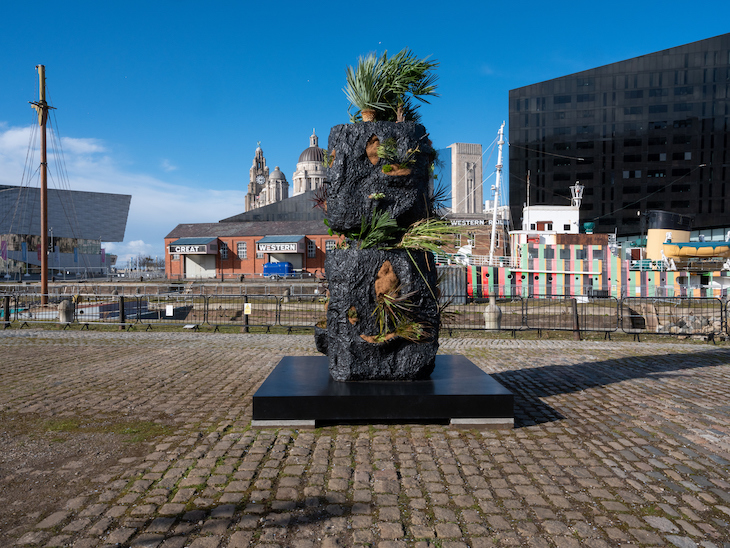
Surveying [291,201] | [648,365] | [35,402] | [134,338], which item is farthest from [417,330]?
[291,201]

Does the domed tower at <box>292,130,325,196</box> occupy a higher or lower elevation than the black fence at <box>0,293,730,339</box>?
higher

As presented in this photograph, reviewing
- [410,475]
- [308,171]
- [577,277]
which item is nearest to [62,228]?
[308,171]

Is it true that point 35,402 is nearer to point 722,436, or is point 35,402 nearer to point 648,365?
point 722,436

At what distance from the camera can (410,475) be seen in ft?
11.9

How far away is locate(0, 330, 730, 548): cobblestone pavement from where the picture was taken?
2840 mm

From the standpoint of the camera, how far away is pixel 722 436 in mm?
4543

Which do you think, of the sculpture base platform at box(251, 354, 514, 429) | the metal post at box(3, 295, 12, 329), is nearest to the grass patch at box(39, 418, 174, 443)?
the sculpture base platform at box(251, 354, 514, 429)

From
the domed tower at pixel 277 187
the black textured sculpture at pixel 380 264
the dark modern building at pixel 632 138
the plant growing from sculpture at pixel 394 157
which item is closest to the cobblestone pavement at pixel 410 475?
the black textured sculpture at pixel 380 264

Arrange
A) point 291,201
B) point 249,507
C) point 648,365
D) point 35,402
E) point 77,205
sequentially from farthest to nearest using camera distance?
point 77,205 → point 291,201 → point 648,365 → point 35,402 → point 249,507

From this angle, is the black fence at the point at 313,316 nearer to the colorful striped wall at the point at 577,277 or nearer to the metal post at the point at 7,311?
the metal post at the point at 7,311

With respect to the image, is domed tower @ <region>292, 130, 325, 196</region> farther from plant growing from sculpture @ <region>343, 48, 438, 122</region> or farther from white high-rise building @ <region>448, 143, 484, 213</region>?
plant growing from sculpture @ <region>343, 48, 438, 122</region>

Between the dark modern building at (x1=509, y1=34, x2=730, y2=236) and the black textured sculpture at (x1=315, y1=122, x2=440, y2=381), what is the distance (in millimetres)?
50361

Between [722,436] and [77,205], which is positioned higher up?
[77,205]

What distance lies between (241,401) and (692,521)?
4800mm
